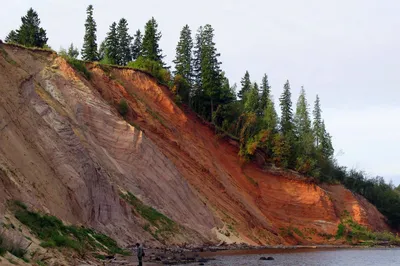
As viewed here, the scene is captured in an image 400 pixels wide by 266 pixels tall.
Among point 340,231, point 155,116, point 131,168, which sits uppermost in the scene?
point 155,116

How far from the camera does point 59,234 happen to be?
79.8 feet

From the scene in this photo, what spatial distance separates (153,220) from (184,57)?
36992 millimetres

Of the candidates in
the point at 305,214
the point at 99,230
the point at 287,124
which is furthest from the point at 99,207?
the point at 287,124

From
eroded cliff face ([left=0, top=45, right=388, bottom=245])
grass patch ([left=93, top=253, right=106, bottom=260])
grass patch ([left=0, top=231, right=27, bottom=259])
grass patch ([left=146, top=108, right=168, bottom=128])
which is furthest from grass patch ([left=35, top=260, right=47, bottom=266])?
grass patch ([left=146, top=108, right=168, bottom=128])

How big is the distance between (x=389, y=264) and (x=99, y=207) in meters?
19.0

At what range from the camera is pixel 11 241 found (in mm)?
18141

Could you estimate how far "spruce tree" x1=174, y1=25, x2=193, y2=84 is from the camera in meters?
70.1

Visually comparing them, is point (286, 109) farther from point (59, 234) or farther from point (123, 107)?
point (59, 234)

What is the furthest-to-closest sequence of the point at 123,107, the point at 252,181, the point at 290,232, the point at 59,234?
the point at 252,181, the point at 290,232, the point at 123,107, the point at 59,234

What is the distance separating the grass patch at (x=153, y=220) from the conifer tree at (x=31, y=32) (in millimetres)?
28949

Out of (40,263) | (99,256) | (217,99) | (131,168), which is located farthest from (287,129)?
(40,263)

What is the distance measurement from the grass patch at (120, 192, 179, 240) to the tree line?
21.6m

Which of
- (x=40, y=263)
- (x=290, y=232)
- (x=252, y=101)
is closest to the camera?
(x=40, y=263)

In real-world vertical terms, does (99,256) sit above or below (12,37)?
below
